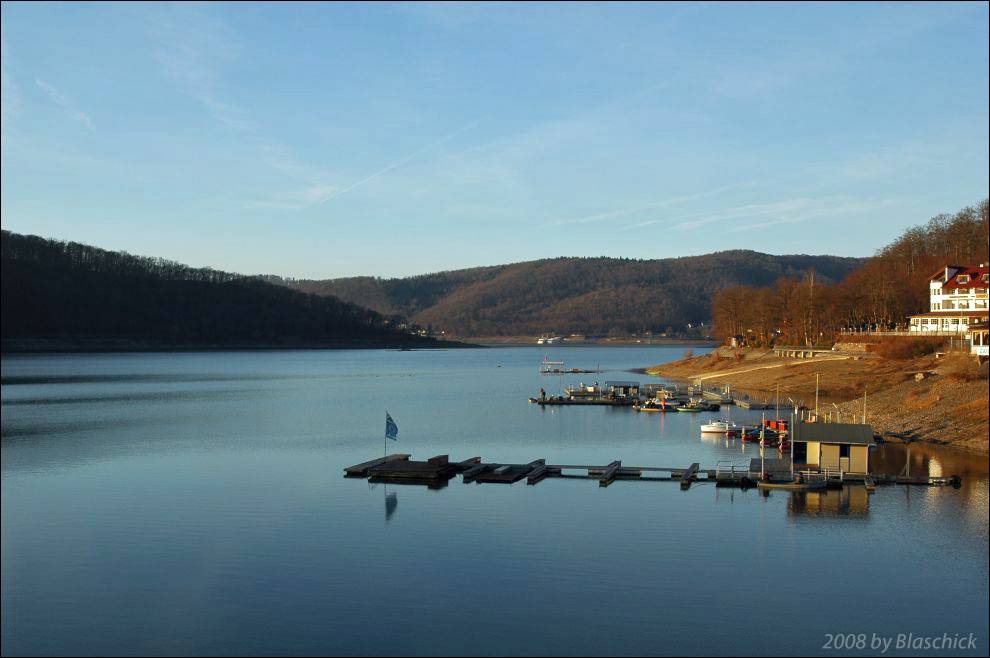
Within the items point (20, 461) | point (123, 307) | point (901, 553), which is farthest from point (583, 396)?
point (123, 307)

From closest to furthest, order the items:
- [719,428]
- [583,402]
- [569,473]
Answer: [569,473]
[719,428]
[583,402]

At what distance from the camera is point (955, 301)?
304ft

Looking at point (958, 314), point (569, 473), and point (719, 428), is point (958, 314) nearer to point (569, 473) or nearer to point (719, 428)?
point (719, 428)

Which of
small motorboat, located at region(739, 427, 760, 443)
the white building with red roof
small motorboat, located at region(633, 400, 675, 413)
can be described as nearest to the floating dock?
small motorboat, located at region(633, 400, 675, 413)

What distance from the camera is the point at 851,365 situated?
284 ft

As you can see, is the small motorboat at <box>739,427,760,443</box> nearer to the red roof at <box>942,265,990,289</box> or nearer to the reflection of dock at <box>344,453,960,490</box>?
the reflection of dock at <box>344,453,960,490</box>

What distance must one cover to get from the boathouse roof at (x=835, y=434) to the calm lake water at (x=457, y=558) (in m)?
3.40

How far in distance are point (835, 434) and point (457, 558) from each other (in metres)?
21.4

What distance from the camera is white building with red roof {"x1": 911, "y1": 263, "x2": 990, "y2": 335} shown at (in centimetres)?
8650

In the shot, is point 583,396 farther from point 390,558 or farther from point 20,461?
point 390,558

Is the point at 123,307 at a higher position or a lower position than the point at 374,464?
higher

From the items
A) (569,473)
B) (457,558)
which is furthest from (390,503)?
(569,473)

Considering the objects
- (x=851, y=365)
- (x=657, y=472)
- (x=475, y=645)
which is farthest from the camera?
(x=851, y=365)

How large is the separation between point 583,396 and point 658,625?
225 ft
